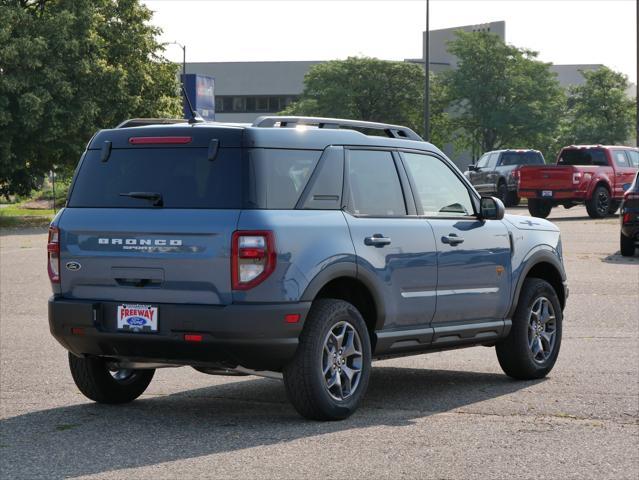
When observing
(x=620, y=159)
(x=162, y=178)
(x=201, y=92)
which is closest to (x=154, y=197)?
(x=162, y=178)

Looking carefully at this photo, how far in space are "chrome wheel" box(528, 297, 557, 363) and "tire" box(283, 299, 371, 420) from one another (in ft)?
7.38

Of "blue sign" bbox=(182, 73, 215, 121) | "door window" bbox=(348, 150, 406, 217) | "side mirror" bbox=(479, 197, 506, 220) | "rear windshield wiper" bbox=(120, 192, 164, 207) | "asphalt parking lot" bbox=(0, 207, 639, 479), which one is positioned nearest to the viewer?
"asphalt parking lot" bbox=(0, 207, 639, 479)

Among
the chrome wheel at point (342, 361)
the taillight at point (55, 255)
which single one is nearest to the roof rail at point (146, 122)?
the taillight at point (55, 255)

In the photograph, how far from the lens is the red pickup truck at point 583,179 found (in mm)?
36375

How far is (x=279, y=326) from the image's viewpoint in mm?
7789

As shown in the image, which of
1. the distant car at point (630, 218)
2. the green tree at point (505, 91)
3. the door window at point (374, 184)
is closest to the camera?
the door window at point (374, 184)

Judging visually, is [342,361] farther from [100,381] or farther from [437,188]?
[437,188]

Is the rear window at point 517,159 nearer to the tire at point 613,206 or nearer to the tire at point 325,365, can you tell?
the tire at point 613,206

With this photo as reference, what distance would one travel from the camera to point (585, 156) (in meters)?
37.9

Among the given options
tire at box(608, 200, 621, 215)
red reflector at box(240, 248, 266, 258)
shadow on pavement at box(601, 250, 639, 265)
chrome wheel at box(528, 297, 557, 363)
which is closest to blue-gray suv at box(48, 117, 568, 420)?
red reflector at box(240, 248, 266, 258)

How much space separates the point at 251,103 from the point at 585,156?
82.7 m

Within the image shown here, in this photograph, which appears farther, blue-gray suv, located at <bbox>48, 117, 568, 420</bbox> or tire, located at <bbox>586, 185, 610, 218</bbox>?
tire, located at <bbox>586, 185, 610, 218</bbox>

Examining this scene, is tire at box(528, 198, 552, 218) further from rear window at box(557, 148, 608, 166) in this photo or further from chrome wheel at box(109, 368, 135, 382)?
chrome wheel at box(109, 368, 135, 382)

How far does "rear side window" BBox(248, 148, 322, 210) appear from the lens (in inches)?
311
